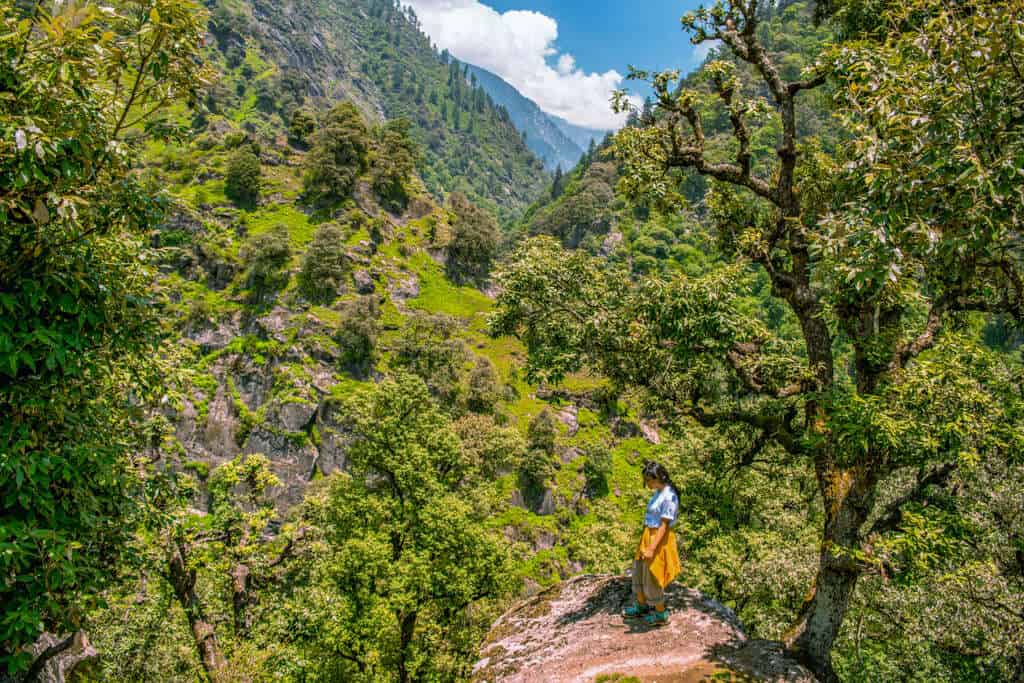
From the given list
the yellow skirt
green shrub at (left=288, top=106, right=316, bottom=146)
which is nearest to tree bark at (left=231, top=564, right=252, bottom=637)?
the yellow skirt

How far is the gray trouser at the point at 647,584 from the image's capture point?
390 inches

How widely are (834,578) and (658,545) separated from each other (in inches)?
139

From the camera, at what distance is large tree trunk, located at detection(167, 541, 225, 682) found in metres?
15.1

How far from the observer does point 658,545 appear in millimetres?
9523

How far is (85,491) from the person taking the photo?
22.2ft

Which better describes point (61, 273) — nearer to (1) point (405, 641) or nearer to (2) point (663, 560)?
(2) point (663, 560)

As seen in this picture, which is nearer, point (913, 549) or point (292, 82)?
point (913, 549)

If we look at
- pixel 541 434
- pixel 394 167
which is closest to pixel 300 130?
pixel 394 167

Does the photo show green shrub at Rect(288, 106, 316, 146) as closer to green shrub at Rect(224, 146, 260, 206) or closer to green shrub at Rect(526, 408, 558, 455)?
green shrub at Rect(224, 146, 260, 206)

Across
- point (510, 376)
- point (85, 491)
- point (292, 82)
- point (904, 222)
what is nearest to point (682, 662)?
point (904, 222)

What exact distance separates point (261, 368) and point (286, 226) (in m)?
26.7

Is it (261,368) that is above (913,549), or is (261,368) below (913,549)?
below

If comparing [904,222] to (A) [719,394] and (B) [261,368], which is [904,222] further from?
(B) [261,368]

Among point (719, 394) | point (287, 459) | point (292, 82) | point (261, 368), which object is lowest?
point (287, 459)
